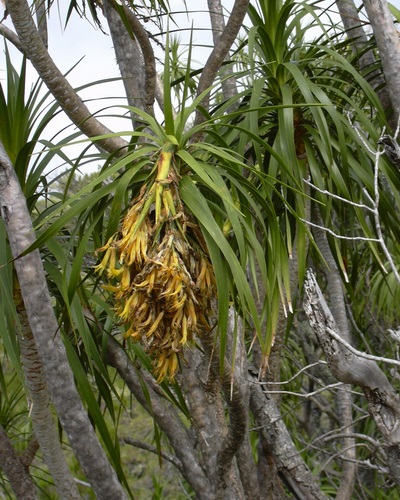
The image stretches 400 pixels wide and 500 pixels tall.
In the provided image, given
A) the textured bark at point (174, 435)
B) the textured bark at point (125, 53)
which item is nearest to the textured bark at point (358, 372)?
the textured bark at point (174, 435)

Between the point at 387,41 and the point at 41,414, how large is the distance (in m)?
1.37

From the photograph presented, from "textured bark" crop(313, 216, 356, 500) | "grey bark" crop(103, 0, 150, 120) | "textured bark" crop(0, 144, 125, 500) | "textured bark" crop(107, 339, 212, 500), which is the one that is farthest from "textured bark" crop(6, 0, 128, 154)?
"textured bark" crop(313, 216, 356, 500)

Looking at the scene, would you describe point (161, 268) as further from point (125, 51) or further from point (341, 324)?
point (341, 324)

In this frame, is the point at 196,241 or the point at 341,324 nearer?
the point at 196,241

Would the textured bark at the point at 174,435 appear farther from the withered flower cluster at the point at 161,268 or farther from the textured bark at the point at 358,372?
the withered flower cluster at the point at 161,268

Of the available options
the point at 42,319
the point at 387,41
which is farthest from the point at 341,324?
the point at 42,319

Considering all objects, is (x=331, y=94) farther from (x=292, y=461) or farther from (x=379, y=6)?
(x=292, y=461)

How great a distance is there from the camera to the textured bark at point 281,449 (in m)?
2.28

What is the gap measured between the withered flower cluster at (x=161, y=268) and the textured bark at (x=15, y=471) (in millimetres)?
1038

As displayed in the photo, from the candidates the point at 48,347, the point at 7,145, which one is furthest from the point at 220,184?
the point at 7,145

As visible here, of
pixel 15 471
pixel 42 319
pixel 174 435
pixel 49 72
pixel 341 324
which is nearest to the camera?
pixel 42 319

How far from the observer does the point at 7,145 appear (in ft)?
5.71

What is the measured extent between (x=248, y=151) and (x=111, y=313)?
1.98 feet

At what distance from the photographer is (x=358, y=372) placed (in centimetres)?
154
